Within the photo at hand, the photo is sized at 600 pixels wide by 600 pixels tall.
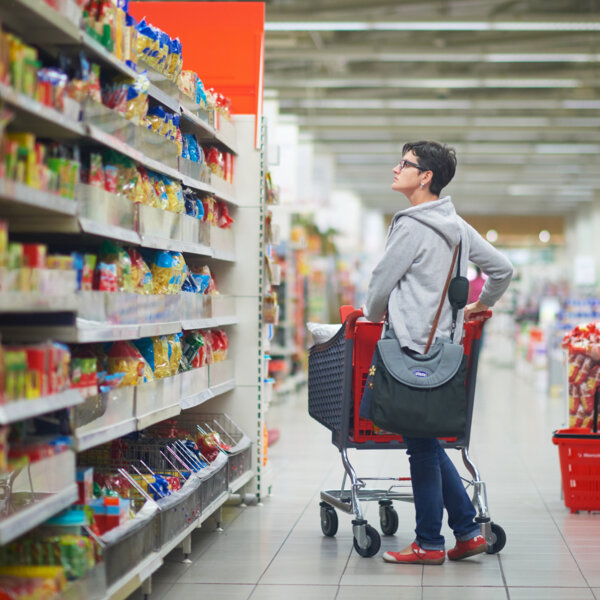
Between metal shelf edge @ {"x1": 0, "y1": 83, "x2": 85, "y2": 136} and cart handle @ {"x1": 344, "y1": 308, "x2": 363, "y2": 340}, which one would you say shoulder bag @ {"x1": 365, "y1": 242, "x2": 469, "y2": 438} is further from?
metal shelf edge @ {"x1": 0, "y1": 83, "x2": 85, "y2": 136}

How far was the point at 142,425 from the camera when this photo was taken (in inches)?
140

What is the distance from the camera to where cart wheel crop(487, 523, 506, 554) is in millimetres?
4289

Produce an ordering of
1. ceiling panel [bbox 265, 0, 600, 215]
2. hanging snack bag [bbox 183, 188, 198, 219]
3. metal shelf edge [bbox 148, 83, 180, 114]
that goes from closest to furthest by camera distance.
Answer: metal shelf edge [bbox 148, 83, 180, 114] → hanging snack bag [bbox 183, 188, 198, 219] → ceiling panel [bbox 265, 0, 600, 215]

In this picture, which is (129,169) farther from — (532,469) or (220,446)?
(532,469)

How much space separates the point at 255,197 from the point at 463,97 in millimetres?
12721

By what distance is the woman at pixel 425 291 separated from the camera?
12.9ft

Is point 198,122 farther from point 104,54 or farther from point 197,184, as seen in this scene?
point 104,54

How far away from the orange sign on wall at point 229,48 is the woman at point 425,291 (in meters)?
1.72

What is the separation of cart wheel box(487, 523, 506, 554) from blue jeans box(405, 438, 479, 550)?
0.18 metres

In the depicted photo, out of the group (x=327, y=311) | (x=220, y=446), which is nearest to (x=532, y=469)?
(x=220, y=446)

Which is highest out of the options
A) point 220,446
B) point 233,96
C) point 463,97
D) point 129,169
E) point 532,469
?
point 463,97

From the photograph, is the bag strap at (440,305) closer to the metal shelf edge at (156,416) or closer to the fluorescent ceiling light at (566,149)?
the metal shelf edge at (156,416)

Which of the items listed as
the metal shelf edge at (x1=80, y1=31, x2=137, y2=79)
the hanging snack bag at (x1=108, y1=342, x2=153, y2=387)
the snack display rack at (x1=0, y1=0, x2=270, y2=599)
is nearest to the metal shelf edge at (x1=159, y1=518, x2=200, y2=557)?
the snack display rack at (x1=0, y1=0, x2=270, y2=599)

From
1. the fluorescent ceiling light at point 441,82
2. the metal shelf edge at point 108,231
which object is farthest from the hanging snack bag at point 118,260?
the fluorescent ceiling light at point 441,82
